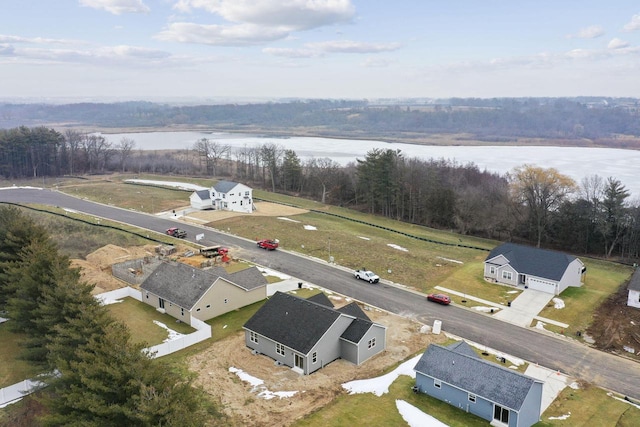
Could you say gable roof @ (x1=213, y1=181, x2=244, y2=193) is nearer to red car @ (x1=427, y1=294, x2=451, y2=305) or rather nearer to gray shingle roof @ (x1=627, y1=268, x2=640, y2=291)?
red car @ (x1=427, y1=294, x2=451, y2=305)

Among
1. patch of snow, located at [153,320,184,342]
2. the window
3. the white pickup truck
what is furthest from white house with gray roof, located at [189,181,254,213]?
the window

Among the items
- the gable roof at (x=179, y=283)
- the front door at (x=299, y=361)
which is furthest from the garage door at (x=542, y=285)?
the gable roof at (x=179, y=283)

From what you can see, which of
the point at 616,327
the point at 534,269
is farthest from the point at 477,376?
the point at 534,269

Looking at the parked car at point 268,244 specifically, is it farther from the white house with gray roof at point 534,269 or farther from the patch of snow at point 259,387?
the patch of snow at point 259,387

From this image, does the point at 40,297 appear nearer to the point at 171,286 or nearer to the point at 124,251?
the point at 171,286

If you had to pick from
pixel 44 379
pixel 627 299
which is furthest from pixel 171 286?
pixel 627 299
